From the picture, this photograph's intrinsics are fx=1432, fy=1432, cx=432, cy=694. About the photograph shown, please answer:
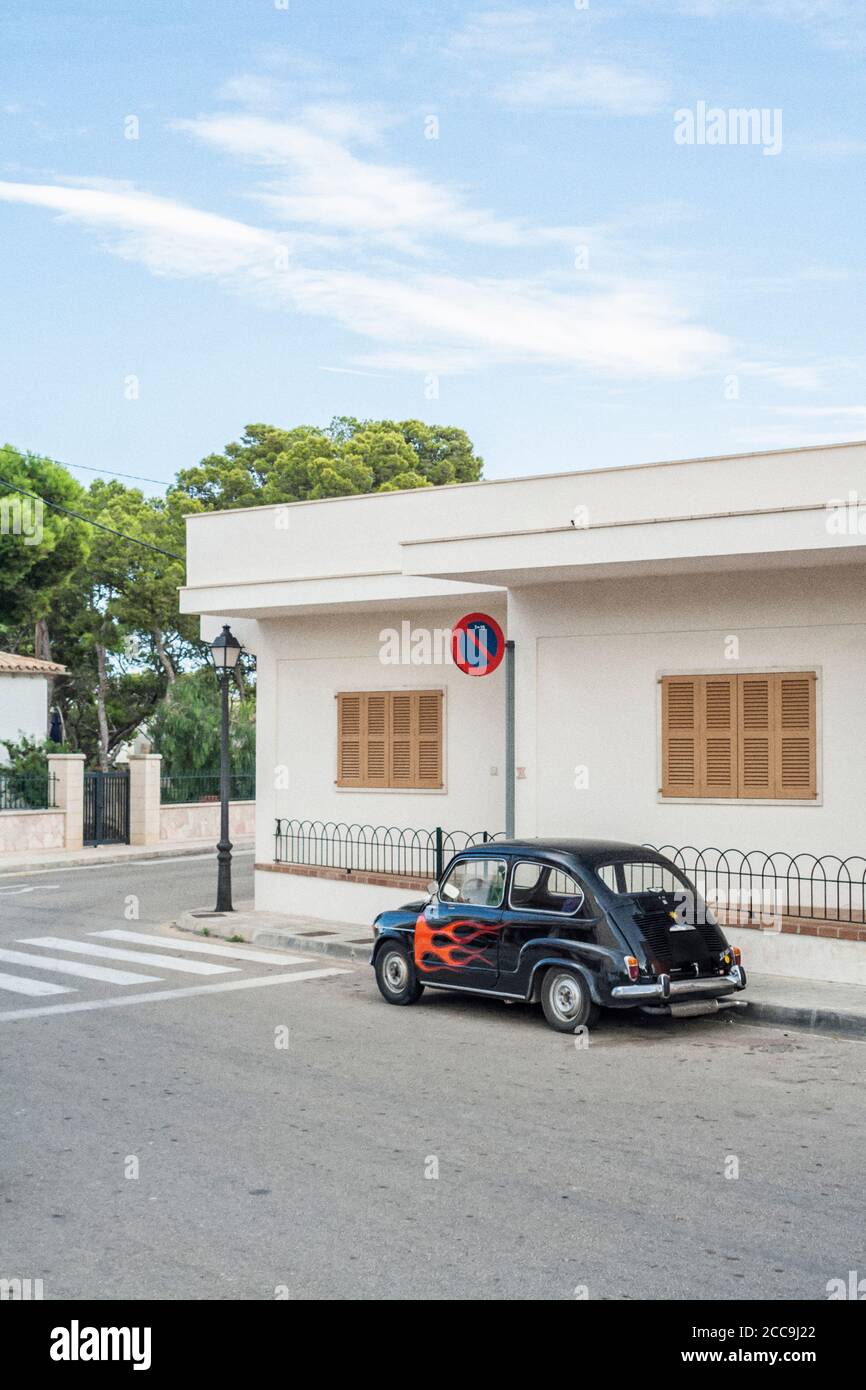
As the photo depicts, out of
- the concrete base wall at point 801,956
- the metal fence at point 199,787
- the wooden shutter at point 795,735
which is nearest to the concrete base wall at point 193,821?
the metal fence at point 199,787

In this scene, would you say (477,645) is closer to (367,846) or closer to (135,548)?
(367,846)

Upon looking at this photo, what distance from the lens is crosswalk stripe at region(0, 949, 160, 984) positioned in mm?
13609

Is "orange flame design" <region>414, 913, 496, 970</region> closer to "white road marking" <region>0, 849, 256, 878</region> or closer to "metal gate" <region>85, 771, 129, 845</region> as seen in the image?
"white road marking" <region>0, 849, 256, 878</region>

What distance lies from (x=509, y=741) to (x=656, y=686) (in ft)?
6.31

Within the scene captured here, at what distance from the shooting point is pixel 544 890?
37.2ft

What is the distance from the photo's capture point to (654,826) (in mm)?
15164

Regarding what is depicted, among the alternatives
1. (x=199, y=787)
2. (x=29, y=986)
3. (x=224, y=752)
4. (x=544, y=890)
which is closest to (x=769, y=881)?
(x=544, y=890)

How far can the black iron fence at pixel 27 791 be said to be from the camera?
2898 cm

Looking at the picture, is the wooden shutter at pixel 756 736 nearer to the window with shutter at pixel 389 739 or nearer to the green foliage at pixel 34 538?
the window with shutter at pixel 389 739

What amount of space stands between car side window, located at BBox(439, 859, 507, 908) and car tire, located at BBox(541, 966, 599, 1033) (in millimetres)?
818

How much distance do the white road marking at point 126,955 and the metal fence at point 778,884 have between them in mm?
4753

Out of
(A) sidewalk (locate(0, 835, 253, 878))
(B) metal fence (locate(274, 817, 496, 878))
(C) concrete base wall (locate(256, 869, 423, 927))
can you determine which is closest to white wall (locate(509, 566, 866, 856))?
(B) metal fence (locate(274, 817, 496, 878))

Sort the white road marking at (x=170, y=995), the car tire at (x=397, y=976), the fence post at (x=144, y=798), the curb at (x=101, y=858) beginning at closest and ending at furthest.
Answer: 1. the white road marking at (x=170, y=995)
2. the car tire at (x=397, y=976)
3. the curb at (x=101, y=858)
4. the fence post at (x=144, y=798)
